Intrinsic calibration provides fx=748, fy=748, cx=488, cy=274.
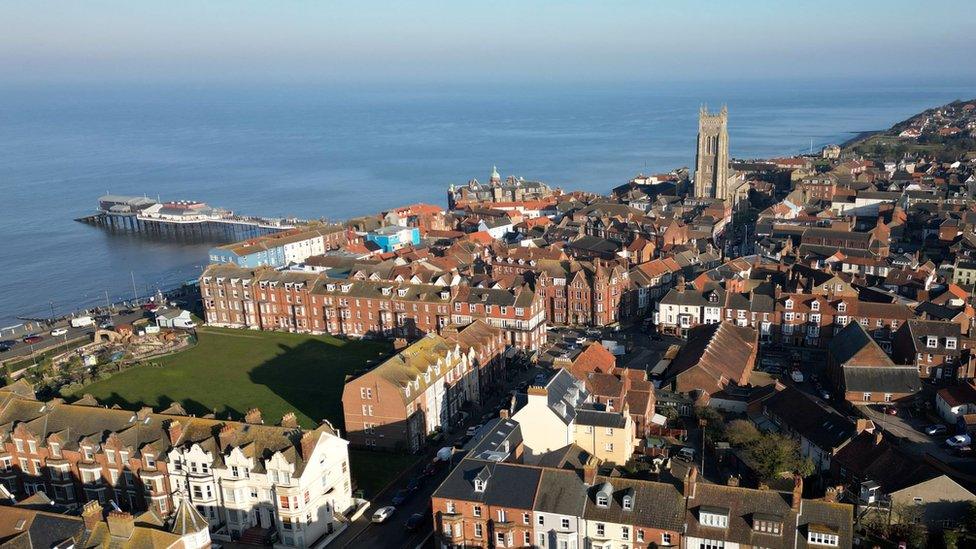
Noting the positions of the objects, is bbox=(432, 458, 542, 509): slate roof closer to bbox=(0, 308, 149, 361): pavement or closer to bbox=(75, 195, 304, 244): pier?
bbox=(0, 308, 149, 361): pavement

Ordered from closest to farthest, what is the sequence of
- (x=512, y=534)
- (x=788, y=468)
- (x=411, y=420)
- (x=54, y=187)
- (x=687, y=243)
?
(x=512, y=534)
(x=788, y=468)
(x=411, y=420)
(x=687, y=243)
(x=54, y=187)

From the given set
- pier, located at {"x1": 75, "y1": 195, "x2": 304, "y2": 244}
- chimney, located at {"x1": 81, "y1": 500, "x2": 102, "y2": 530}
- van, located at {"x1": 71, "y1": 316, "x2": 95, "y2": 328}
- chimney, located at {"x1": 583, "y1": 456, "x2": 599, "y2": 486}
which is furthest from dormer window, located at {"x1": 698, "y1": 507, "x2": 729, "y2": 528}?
pier, located at {"x1": 75, "y1": 195, "x2": 304, "y2": 244}

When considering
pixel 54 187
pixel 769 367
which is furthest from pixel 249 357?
pixel 54 187

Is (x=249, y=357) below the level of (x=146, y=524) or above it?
below

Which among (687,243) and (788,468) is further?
(687,243)

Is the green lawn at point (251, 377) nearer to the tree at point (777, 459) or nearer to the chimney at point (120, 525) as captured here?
the chimney at point (120, 525)

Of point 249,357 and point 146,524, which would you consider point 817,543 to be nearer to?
point 146,524

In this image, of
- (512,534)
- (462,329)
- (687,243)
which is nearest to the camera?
(512,534)
